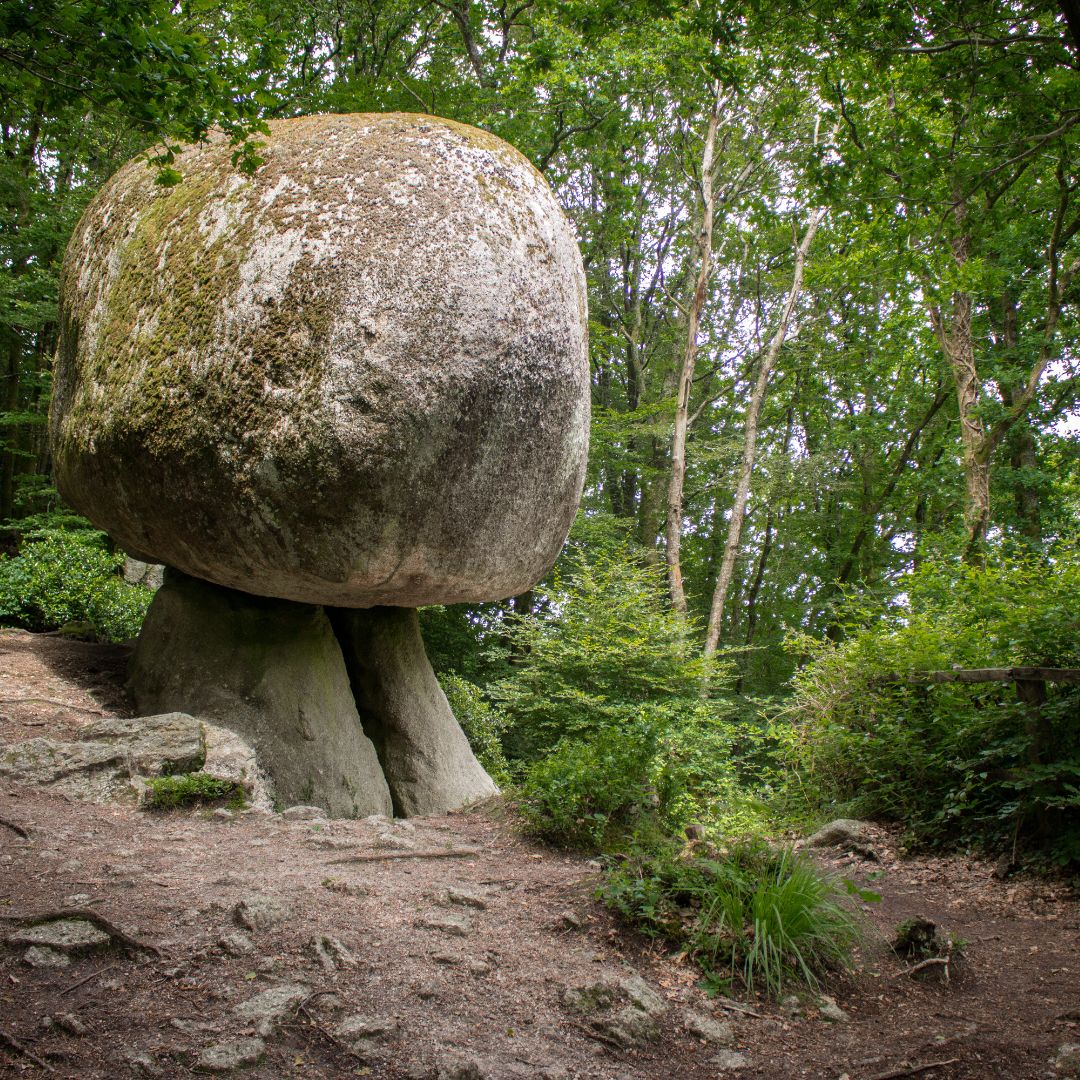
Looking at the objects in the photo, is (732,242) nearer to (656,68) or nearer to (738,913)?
(656,68)

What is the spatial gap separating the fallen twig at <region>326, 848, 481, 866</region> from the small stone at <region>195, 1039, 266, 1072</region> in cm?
167

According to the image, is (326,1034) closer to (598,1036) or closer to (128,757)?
(598,1036)

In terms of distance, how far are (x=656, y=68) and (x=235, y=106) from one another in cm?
898

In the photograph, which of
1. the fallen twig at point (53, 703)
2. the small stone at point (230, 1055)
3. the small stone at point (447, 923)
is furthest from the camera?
the fallen twig at point (53, 703)

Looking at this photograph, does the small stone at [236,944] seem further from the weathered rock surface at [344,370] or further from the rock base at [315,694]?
the rock base at [315,694]

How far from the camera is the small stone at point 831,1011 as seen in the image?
2781 mm

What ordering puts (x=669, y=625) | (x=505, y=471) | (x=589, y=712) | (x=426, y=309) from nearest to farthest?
(x=426, y=309) → (x=505, y=471) → (x=589, y=712) → (x=669, y=625)

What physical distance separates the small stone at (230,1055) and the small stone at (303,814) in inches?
99.3

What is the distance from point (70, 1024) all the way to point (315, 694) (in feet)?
11.8

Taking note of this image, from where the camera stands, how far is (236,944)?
2717 mm

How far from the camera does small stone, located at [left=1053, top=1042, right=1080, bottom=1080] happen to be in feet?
7.84

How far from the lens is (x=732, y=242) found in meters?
16.6

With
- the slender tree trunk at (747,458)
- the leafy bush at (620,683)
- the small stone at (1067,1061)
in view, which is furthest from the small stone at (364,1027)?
the slender tree trunk at (747,458)

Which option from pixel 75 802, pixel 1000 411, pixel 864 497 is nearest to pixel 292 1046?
pixel 75 802
